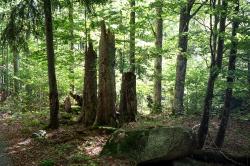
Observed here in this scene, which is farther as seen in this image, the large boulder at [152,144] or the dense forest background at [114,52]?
the dense forest background at [114,52]

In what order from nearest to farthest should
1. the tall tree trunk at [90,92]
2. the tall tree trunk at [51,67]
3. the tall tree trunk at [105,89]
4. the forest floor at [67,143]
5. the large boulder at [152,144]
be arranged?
the forest floor at [67,143], the large boulder at [152,144], the tall tree trunk at [51,67], the tall tree trunk at [105,89], the tall tree trunk at [90,92]

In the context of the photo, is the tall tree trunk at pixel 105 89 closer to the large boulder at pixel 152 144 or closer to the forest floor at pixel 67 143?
the forest floor at pixel 67 143

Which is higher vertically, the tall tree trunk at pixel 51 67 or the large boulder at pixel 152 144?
the tall tree trunk at pixel 51 67

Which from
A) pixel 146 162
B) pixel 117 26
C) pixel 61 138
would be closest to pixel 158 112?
pixel 117 26

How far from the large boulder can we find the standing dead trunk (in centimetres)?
507

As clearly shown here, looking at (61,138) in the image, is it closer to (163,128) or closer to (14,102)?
(163,128)

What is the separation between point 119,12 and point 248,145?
966cm

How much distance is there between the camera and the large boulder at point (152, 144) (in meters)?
9.69

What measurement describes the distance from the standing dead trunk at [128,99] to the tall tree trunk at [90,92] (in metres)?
1.64

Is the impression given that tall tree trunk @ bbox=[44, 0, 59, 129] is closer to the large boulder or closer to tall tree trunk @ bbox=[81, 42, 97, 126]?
tall tree trunk @ bbox=[81, 42, 97, 126]

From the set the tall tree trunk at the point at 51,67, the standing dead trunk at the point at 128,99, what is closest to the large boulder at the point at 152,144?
the tall tree trunk at the point at 51,67

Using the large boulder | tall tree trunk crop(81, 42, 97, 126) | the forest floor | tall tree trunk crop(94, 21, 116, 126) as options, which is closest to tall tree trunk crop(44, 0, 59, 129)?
the forest floor

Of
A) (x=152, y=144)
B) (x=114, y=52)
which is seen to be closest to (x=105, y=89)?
(x=114, y=52)

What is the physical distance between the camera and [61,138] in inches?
468
